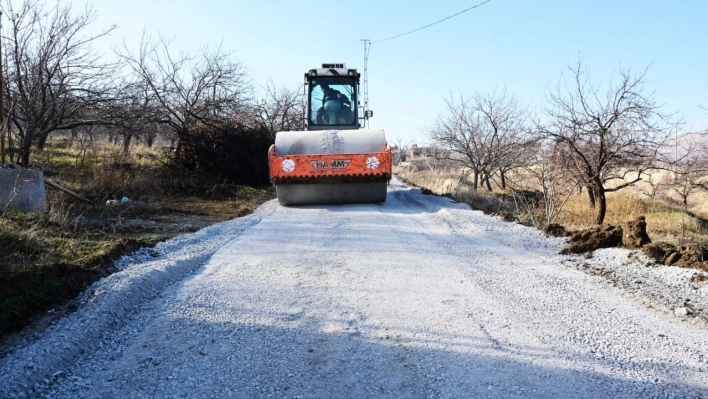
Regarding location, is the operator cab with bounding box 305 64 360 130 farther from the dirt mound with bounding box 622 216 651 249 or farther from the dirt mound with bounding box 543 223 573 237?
the dirt mound with bounding box 622 216 651 249

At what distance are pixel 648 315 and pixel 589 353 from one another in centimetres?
101

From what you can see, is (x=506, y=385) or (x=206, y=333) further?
(x=206, y=333)

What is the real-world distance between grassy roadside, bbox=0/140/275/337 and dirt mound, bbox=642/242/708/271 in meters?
5.72

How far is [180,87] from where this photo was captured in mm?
19000

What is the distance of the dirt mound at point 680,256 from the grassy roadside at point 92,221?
225 inches

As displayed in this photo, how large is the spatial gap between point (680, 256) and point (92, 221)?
318 inches

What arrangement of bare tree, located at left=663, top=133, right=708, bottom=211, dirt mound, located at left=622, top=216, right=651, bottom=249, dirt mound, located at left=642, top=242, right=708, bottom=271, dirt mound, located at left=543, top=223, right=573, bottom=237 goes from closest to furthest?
dirt mound, located at left=642, top=242, right=708, bottom=271, dirt mound, located at left=622, top=216, right=651, bottom=249, dirt mound, located at left=543, top=223, right=573, bottom=237, bare tree, located at left=663, top=133, right=708, bottom=211

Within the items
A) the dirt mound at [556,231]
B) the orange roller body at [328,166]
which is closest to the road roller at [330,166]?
the orange roller body at [328,166]

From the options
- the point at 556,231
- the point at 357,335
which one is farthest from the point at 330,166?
the point at 357,335

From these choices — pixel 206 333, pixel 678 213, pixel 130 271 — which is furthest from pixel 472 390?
pixel 678 213

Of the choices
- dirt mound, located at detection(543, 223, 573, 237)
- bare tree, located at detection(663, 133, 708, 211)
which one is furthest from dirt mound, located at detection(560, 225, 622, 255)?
bare tree, located at detection(663, 133, 708, 211)

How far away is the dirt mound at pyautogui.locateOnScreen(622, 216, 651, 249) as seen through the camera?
239 inches

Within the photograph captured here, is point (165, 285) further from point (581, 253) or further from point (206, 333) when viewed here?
point (581, 253)

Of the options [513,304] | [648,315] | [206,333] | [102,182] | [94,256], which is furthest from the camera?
[102,182]
